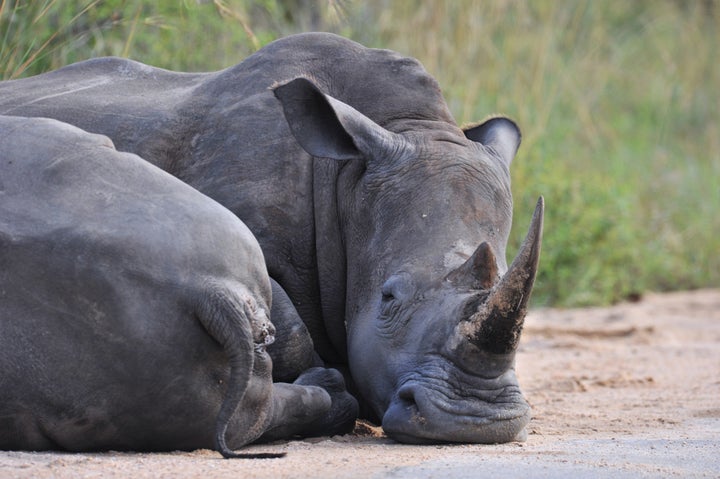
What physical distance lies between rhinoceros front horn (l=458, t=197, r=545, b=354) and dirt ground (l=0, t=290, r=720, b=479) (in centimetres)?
35

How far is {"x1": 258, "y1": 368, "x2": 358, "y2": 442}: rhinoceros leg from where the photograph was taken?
4.01 m

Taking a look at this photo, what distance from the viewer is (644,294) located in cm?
953

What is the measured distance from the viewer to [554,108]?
1094cm

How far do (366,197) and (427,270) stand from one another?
53 centimetres

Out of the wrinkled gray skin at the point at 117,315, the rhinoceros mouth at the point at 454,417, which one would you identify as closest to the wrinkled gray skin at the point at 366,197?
the rhinoceros mouth at the point at 454,417

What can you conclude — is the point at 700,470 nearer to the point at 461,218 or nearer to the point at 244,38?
the point at 461,218

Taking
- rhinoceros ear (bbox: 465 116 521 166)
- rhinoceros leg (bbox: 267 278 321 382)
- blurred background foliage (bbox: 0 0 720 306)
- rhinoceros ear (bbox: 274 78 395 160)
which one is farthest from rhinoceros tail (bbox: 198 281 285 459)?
blurred background foliage (bbox: 0 0 720 306)

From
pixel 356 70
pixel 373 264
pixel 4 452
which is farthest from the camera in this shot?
pixel 356 70

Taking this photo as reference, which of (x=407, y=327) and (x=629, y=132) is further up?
(x=407, y=327)

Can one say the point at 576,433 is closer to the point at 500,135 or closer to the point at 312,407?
the point at 312,407

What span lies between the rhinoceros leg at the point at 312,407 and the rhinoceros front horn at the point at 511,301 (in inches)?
24.8

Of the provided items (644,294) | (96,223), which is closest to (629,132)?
(644,294)

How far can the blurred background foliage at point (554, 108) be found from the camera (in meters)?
7.79

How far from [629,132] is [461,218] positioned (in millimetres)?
8269
